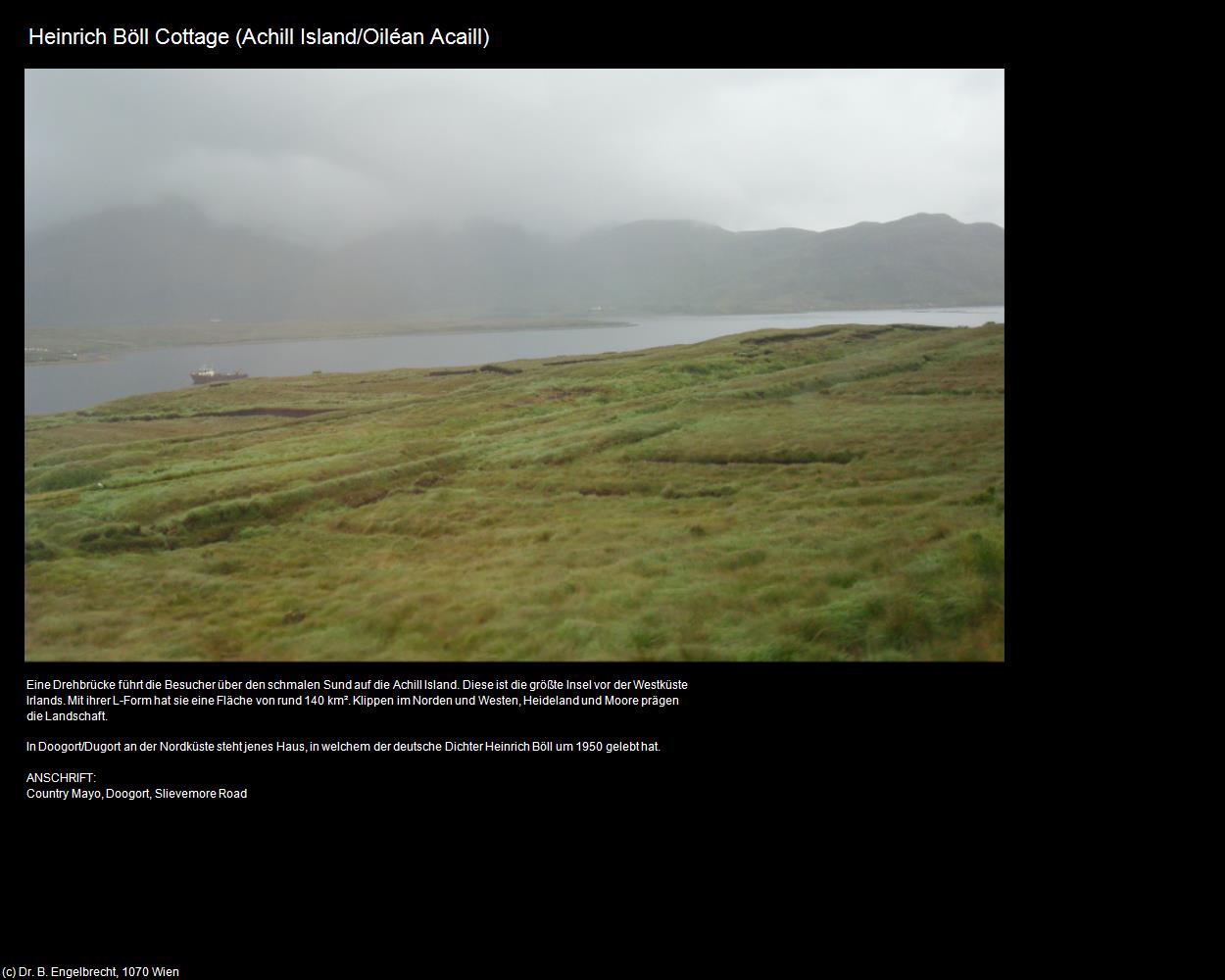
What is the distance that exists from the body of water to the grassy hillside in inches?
419

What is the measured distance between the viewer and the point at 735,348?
32.0 m

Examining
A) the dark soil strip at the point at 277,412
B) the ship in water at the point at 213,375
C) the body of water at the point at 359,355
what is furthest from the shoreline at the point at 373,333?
the dark soil strip at the point at 277,412

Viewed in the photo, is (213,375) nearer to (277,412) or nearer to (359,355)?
(359,355)

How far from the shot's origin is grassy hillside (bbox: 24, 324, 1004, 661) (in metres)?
7.40

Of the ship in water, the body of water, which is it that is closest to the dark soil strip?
the body of water

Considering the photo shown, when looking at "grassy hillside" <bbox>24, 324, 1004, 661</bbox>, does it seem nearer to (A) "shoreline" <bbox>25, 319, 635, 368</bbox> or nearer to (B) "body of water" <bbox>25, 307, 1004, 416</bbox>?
(B) "body of water" <bbox>25, 307, 1004, 416</bbox>

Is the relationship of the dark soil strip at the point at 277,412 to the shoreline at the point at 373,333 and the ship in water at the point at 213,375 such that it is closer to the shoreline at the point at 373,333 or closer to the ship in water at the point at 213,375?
the ship in water at the point at 213,375

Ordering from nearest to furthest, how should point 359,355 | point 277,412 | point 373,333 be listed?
point 277,412 < point 359,355 < point 373,333

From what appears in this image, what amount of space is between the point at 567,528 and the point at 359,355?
169 ft

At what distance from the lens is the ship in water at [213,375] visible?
43.5 metres

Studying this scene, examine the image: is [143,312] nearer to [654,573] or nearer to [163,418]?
[163,418]

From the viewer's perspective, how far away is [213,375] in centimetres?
4453

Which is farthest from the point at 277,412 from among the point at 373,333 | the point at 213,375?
the point at 373,333
